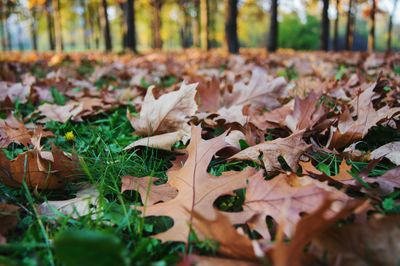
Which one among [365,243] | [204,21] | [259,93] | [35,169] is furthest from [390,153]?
[204,21]

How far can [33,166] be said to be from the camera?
105 cm

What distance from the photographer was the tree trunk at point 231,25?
8.71 m

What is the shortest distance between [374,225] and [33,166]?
88 cm

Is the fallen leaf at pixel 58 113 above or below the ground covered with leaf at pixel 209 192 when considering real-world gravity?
above

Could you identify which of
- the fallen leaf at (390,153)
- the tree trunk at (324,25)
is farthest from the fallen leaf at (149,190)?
the tree trunk at (324,25)

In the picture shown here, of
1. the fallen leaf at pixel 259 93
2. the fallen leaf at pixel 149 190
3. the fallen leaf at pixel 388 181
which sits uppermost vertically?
the fallen leaf at pixel 259 93

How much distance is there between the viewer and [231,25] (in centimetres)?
895

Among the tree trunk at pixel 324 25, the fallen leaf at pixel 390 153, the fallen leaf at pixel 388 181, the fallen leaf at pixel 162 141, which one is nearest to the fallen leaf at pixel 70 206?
the fallen leaf at pixel 162 141

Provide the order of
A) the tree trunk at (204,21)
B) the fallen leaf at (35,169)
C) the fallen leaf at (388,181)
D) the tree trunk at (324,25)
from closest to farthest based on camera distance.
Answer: the fallen leaf at (388,181), the fallen leaf at (35,169), the tree trunk at (204,21), the tree trunk at (324,25)

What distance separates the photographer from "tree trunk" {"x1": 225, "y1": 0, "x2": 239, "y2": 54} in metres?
8.71

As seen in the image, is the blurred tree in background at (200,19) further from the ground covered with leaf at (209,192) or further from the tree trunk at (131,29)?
the ground covered with leaf at (209,192)

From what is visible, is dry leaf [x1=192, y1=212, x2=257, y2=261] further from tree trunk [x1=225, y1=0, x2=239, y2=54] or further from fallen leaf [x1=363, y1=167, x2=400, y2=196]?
tree trunk [x1=225, y1=0, x2=239, y2=54]

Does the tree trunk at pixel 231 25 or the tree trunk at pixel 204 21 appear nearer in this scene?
the tree trunk at pixel 231 25

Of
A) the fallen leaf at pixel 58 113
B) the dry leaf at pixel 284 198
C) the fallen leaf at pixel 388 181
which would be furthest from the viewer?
the fallen leaf at pixel 58 113
